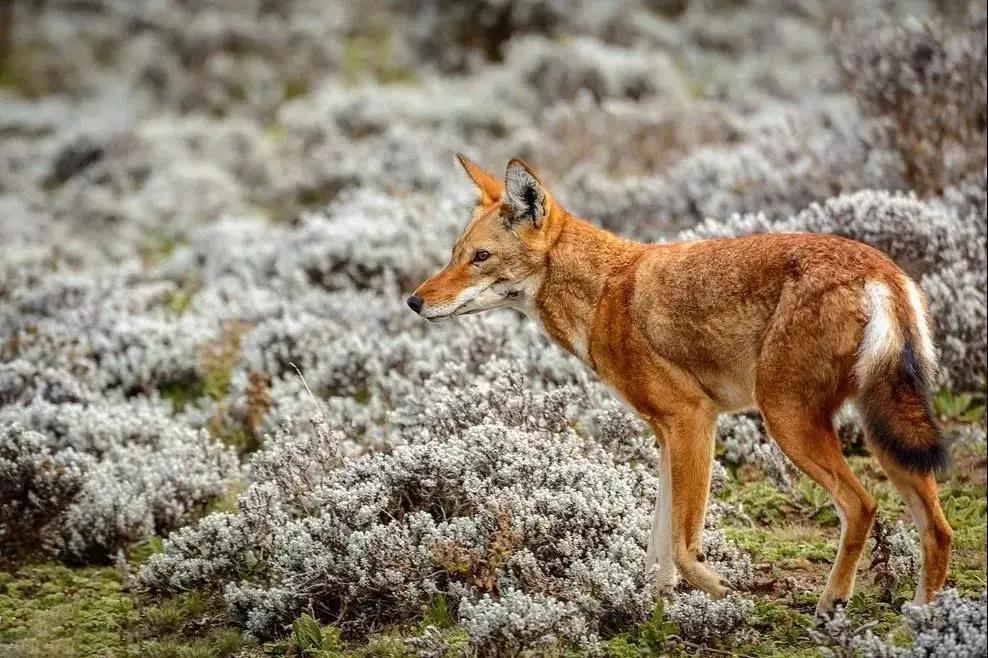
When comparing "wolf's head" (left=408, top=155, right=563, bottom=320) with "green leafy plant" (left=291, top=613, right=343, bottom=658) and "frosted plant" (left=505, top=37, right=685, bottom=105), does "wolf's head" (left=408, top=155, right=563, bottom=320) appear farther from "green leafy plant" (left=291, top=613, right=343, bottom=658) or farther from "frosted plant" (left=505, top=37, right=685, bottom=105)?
"frosted plant" (left=505, top=37, right=685, bottom=105)

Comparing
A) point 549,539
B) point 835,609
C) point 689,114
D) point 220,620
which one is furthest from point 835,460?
point 689,114

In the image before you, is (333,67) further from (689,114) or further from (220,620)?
(220,620)

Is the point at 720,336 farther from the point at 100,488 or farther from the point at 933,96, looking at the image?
the point at 933,96

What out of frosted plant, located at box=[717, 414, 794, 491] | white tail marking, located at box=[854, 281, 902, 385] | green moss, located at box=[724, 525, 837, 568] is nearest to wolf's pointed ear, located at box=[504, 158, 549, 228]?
white tail marking, located at box=[854, 281, 902, 385]

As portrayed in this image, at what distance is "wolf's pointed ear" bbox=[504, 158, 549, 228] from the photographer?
491 cm

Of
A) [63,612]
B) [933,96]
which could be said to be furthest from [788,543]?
[933,96]

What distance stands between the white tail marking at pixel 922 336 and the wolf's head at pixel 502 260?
1.65 meters

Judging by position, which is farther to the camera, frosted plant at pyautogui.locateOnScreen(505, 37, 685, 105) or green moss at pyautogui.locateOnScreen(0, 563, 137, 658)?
frosted plant at pyautogui.locateOnScreen(505, 37, 685, 105)

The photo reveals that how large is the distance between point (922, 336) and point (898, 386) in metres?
0.23

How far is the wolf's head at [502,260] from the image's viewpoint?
498cm

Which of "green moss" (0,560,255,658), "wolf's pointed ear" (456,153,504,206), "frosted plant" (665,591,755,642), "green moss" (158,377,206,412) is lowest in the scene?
"green moss" (158,377,206,412)

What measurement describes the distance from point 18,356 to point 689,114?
337 inches

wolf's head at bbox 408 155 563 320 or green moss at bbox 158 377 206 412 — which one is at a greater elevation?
wolf's head at bbox 408 155 563 320

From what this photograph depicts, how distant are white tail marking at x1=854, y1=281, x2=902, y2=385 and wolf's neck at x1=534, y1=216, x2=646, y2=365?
131cm
